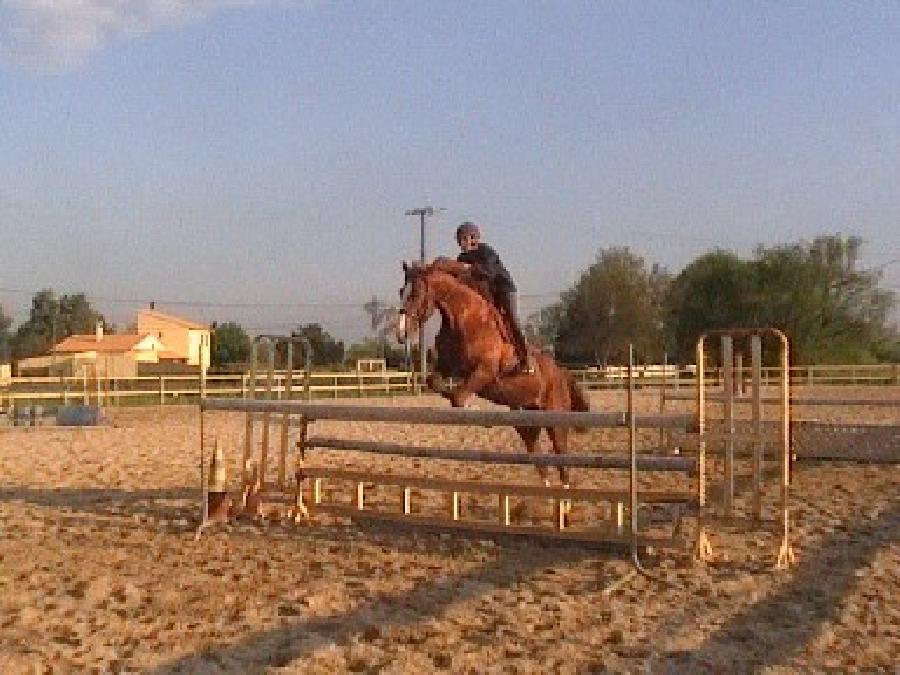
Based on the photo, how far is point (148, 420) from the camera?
86.3 ft

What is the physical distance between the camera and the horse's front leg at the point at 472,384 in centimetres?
805

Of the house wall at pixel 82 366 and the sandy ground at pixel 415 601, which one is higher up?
the house wall at pixel 82 366

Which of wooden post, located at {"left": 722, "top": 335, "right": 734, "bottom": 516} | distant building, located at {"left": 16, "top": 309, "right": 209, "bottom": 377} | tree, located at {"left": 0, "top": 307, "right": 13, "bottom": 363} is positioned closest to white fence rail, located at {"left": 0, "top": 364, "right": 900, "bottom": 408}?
distant building, located at {"left": 16, "top": 309, "right": 209, "bottom": 377}

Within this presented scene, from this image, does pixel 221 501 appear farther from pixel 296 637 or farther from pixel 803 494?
pixel 803 494

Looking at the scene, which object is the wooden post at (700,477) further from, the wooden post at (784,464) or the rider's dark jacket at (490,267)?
the rider's dark jacket at (490,267)

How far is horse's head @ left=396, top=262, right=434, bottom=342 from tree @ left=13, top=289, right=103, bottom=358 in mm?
105398

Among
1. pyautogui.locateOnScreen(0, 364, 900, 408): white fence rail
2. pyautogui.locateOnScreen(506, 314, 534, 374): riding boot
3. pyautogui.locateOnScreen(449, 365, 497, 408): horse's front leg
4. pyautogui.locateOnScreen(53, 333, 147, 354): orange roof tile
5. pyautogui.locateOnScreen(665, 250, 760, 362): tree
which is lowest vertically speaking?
pyautogui.locateOnScreen(0, 364, 900, 408): white fence rail

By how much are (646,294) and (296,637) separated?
226ft

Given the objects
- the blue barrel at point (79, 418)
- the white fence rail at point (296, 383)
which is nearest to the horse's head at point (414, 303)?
the blue barrel at point (79, 418)

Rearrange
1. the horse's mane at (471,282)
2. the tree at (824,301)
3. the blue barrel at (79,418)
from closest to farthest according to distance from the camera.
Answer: the horse's mane at (471,282) → the blue barrel at (79,418) → the tree at (824,301)

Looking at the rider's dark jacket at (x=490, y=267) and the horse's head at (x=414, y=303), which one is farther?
the rider's dark jacket at (x=490, y=267)

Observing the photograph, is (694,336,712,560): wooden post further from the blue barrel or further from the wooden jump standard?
the blue barrel

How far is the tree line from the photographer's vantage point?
63.2m

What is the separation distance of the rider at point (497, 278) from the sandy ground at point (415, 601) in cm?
177
